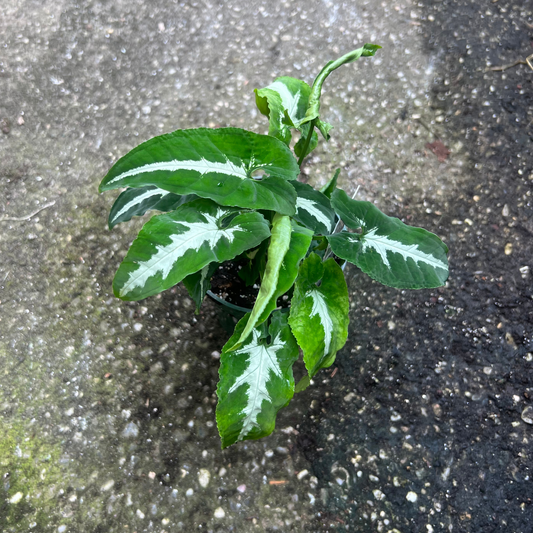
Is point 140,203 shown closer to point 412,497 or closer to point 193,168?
point 193,168

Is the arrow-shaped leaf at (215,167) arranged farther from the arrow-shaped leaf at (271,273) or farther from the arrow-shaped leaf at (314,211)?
the arrow-shaped leaf at (314,211)

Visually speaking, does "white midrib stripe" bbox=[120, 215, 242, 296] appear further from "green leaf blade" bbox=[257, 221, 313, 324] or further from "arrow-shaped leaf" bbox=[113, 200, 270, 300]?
"green leaf blade" bbox=[257, 221, 313, 324]

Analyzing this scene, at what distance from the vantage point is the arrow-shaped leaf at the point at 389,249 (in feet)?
3.24

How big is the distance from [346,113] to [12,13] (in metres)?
1.56

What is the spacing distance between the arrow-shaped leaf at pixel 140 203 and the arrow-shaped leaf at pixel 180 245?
0.53 ft

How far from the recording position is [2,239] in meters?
1.69

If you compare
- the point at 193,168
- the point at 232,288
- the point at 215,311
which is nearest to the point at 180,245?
the point at 193,168

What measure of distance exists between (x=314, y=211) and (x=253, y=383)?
426 millimetres

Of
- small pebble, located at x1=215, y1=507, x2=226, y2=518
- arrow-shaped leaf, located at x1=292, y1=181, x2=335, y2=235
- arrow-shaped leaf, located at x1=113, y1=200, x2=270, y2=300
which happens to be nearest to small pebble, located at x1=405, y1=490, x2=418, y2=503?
small pebble, located at x1=215, y1=507, x2=226, y2=518

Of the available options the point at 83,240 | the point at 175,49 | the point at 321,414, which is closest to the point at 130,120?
the point at 175,49

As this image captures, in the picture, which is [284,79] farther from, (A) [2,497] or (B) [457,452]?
(A) [2,497]

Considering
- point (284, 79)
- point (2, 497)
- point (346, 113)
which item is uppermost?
point (284, 79)

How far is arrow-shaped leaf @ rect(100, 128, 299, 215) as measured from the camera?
874 mm

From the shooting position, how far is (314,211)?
113cm
